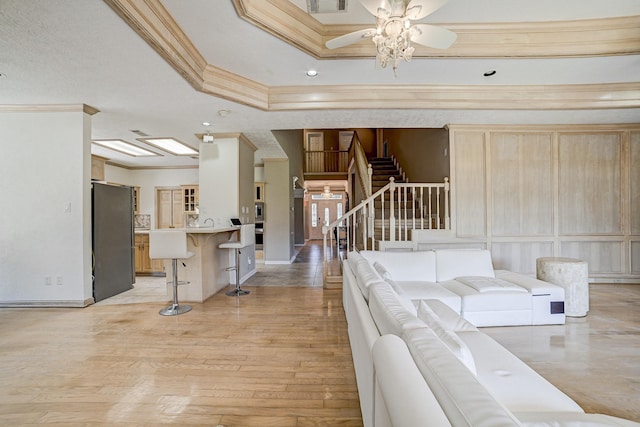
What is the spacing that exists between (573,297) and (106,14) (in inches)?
209

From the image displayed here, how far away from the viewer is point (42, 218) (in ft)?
13.0

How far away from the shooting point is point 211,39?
2.94m

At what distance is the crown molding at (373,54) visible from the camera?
8.63 feet

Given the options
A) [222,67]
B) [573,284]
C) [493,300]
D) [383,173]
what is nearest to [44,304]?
[222,67]

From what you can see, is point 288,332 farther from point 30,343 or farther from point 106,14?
point 106,14

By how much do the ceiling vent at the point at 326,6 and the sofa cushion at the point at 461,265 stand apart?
2.89 m

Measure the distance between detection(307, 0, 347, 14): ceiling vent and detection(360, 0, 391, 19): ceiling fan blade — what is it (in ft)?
1.26

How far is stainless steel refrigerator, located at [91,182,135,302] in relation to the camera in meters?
4.31

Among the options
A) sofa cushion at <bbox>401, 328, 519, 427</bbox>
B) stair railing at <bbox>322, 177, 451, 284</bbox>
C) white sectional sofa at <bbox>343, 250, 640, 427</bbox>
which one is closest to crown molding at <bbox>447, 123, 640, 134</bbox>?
stair railing at <bbox>322, 177, 451, 284</bbox>

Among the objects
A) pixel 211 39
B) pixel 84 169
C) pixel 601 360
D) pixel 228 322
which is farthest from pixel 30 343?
pixel 601 360

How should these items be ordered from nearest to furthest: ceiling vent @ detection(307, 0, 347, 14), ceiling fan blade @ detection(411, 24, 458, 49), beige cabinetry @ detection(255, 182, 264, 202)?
ceiling fan blade @ detection(411, 24, 458, 49)
ceiling vent @ detection(307, 0, 347, 14)
beige cabinetry @ detection(255, 182, 264, 202)

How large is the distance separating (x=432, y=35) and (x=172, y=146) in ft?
19.2

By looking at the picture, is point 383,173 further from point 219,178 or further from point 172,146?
point 172,146

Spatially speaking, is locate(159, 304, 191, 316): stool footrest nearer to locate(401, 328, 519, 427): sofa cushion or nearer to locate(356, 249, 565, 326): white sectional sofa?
locate(356, 249, 565, 326): white sectional sofa
